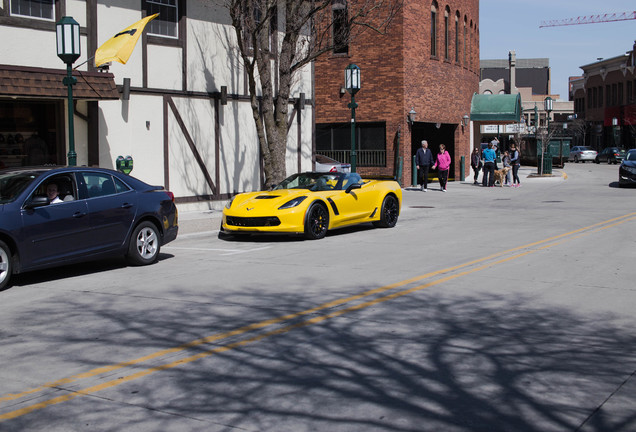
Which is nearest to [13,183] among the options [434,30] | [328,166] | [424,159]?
[424,159]

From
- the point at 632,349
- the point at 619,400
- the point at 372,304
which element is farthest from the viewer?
the point at 372,304

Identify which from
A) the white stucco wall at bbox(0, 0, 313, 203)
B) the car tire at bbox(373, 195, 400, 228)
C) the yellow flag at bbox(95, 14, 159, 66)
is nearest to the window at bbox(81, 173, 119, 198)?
the yellow flag at bbox(95, 14, 159, 66)

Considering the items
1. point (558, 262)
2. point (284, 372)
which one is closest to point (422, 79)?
point (558, 262)

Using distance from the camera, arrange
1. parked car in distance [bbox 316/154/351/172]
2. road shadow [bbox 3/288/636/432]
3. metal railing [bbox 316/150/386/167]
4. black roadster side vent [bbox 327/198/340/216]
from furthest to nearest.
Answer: metal railing [bbox 316/150/386/167], parked car in distance [bbox 316/154/351/172], black roadster side vent [bbox 327/198/340/216], road shadow [bbox 3/288/636/432]

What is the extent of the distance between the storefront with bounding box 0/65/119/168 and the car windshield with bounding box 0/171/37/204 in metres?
5.12

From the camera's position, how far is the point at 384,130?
3194cm

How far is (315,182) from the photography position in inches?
598

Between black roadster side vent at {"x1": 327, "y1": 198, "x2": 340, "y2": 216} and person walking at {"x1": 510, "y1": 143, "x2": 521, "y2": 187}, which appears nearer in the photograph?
black roadster side vent at {"x1": 327, "y1": 198, "x2": 340, "y2": 216}

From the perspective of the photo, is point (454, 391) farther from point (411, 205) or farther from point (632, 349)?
point (411, 205)

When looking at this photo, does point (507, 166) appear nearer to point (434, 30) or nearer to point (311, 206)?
point (434, 30)

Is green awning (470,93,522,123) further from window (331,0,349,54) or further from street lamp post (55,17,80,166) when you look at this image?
street lamp post (55,17,80,166)

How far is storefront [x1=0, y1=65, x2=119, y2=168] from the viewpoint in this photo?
49.4 ft

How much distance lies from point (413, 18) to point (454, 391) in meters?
27.9

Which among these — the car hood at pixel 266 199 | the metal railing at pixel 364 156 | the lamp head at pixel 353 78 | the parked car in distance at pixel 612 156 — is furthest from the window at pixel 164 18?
the parked car in distance at pixel 612 156
